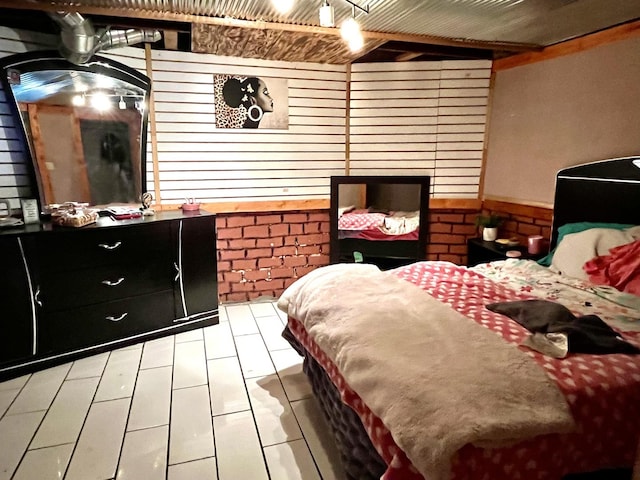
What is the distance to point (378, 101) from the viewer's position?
159 inches

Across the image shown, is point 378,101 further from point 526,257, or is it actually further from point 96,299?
point 96,299

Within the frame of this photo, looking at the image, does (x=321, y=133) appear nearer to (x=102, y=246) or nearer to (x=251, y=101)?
(x=251, y=101)

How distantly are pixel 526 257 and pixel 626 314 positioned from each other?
1283mm

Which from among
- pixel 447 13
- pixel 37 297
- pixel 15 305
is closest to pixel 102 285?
pixel 37 297

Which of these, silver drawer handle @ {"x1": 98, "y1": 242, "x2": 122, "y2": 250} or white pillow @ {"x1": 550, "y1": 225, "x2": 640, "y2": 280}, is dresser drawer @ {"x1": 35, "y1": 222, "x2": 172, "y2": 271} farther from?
white pillow @ {"x1": 550, "y1": 225, "x2": 640, "y2": 280}

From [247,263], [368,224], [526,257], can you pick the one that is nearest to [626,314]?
[526,257]

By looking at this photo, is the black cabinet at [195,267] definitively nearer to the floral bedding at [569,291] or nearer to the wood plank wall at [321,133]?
the wood plank wall at [321,133]

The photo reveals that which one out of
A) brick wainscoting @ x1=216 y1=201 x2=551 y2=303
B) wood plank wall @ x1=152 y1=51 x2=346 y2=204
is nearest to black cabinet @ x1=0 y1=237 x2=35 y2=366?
wood plank wall @ x1=152 y1=51 x2=346 y2=204

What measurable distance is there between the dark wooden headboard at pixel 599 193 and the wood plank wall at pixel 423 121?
1023 millimetres

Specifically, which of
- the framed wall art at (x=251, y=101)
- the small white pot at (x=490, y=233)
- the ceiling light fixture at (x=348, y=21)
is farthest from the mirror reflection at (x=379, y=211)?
the ceiling light fixture at (x=348, y=21)

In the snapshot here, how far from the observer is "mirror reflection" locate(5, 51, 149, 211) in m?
2.89

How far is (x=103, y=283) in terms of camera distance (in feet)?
9.68

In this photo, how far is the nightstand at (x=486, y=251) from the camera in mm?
3494

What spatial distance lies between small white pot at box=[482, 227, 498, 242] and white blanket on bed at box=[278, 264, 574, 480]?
2.03 meters
